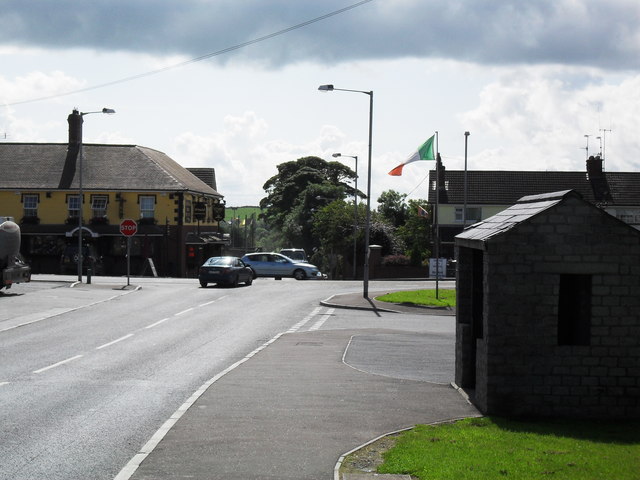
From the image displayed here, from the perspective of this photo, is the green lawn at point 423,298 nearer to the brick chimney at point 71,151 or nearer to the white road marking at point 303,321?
the white road marking at point 303,321

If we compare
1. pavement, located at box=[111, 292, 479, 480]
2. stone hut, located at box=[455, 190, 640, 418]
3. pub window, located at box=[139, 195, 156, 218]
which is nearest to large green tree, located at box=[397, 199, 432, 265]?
pub window, located at box=[139, 195, 156, 218]

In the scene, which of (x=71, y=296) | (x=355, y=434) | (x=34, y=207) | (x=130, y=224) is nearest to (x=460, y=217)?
(x=34, y=207)

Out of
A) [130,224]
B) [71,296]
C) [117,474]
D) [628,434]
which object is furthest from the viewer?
[130,224]

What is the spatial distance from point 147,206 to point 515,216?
180 ft

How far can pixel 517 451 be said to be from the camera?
10.4m

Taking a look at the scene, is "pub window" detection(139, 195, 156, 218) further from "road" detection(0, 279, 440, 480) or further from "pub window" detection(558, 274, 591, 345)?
"pub window" detection(558, 274, 591, 345)

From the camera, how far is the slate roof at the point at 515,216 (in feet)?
42.7

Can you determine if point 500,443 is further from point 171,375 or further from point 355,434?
point 171,375

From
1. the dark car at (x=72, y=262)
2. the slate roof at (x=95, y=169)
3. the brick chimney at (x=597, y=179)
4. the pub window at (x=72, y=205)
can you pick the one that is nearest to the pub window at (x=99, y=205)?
the slate roof at (x=95, y=169)

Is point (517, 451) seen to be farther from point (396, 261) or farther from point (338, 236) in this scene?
point (338, 236)

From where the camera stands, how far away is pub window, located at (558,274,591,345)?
1295cm

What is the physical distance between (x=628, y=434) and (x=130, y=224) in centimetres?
3438

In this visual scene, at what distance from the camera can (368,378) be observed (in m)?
16.4

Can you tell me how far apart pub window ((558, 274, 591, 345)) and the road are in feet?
18.7
